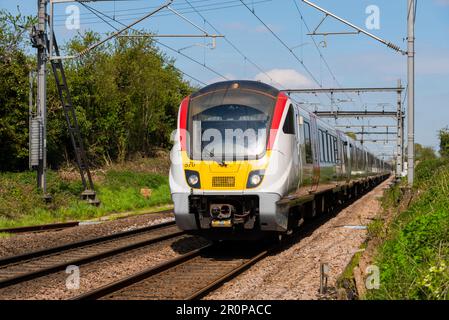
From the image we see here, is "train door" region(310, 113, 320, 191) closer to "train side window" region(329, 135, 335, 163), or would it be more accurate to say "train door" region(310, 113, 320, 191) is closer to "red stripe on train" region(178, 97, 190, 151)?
"train side window" region(329, 135, 335, 163)

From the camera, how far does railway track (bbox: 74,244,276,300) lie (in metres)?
8.38

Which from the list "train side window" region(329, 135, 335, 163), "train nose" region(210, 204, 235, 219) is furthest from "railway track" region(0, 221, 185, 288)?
"train side window" region(329, 135, 335, 163)

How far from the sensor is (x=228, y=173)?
11.3 m

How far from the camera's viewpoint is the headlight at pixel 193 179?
1141 cm

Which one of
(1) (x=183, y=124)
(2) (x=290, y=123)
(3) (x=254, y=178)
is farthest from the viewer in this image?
(2) (x=290, y=123)

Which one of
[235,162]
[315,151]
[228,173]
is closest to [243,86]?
[235,162]

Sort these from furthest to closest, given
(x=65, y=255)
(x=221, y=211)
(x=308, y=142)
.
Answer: (x=308, y=142)
(x=65, y=255)
(x=221, y=211)

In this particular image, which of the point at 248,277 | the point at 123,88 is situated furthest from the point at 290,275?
the point at 123,88

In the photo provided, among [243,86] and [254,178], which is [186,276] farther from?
[243,86]

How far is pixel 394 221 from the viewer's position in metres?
13.2

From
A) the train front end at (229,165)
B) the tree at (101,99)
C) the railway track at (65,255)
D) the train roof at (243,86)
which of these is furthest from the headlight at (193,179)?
the tree at (101,99)

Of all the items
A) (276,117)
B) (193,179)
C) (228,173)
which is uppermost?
(276,117)

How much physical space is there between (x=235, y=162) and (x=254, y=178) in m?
0.44
